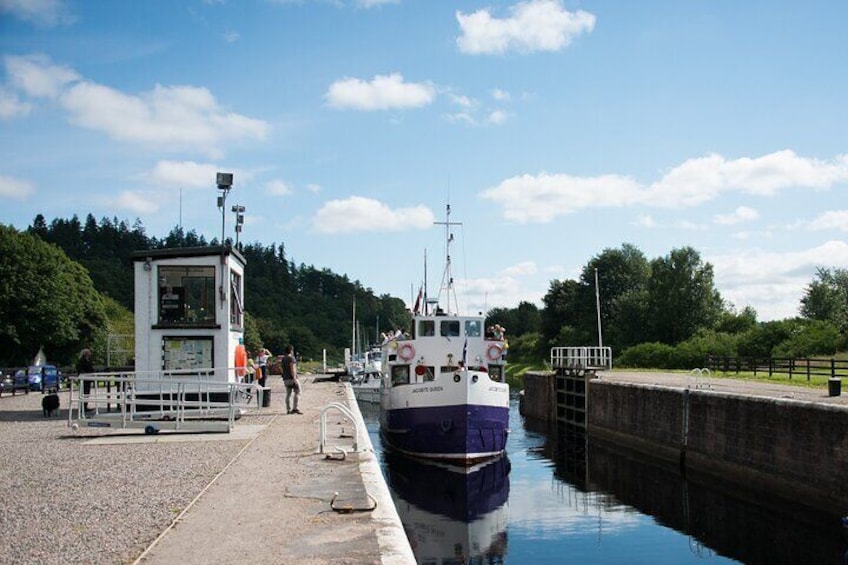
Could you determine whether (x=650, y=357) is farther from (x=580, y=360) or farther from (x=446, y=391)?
(x=446, y=391)

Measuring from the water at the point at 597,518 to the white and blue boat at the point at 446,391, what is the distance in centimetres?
72

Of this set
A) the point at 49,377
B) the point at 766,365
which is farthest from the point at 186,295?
the point at 766,365

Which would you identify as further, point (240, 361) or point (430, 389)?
point (240, 361)

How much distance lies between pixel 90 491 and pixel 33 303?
5284cm

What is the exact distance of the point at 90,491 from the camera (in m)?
12.2

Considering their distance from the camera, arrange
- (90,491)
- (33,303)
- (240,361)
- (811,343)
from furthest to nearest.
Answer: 1. (33,303)
2. (811,343)
3. (240,361)
4. (90,491)

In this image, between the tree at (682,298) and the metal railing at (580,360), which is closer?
the metal railing at (580,360)

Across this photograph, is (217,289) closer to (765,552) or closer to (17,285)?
(765,552)

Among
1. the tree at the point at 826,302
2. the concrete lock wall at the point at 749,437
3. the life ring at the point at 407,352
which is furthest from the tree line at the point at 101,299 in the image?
the tree at the point at 826,302

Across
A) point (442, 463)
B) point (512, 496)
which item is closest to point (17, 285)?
point (442, 463)

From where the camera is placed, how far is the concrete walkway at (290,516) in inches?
335

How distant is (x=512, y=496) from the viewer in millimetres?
21922

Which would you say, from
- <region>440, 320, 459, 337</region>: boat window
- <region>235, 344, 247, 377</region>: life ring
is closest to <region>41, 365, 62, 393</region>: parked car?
<region>235, 344, 247, 377</region>: life ring

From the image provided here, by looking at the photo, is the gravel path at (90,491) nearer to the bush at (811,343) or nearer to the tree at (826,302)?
the bush at (811,343)
